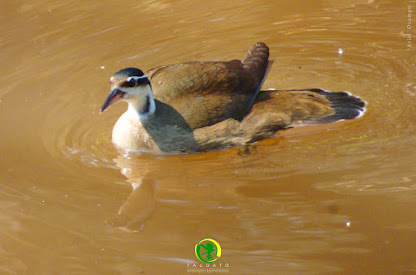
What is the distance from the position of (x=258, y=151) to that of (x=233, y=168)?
1.60 feet

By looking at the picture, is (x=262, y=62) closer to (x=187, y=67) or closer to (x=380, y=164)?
(x=187, y=67)

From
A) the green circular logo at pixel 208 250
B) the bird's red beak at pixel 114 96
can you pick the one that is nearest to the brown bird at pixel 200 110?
the bird's red beak at pixel 114 96

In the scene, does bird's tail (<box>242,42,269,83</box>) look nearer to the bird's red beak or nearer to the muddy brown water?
the muddy brown water

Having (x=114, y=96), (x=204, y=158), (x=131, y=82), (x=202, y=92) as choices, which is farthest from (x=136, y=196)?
(x=202, y=92)

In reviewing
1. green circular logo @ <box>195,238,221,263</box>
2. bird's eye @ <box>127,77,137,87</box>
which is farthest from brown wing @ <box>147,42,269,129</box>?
green circular logo @ <box>195,238,221,263</box>

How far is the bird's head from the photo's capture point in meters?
6.13

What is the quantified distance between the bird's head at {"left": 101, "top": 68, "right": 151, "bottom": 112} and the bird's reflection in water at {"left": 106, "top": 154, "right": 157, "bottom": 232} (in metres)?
0.65

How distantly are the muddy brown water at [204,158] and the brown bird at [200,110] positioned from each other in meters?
0.14

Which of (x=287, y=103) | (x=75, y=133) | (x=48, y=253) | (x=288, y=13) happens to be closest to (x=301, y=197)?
(x=287, y=103)

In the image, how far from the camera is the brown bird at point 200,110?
6.34 metres

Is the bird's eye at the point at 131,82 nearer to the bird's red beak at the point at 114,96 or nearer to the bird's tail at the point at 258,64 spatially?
the bird's red beak at the point at 114,96

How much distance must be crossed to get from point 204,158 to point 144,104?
84 centimetres

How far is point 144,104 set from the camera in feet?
21.0

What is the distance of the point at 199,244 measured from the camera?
15.6 ft
